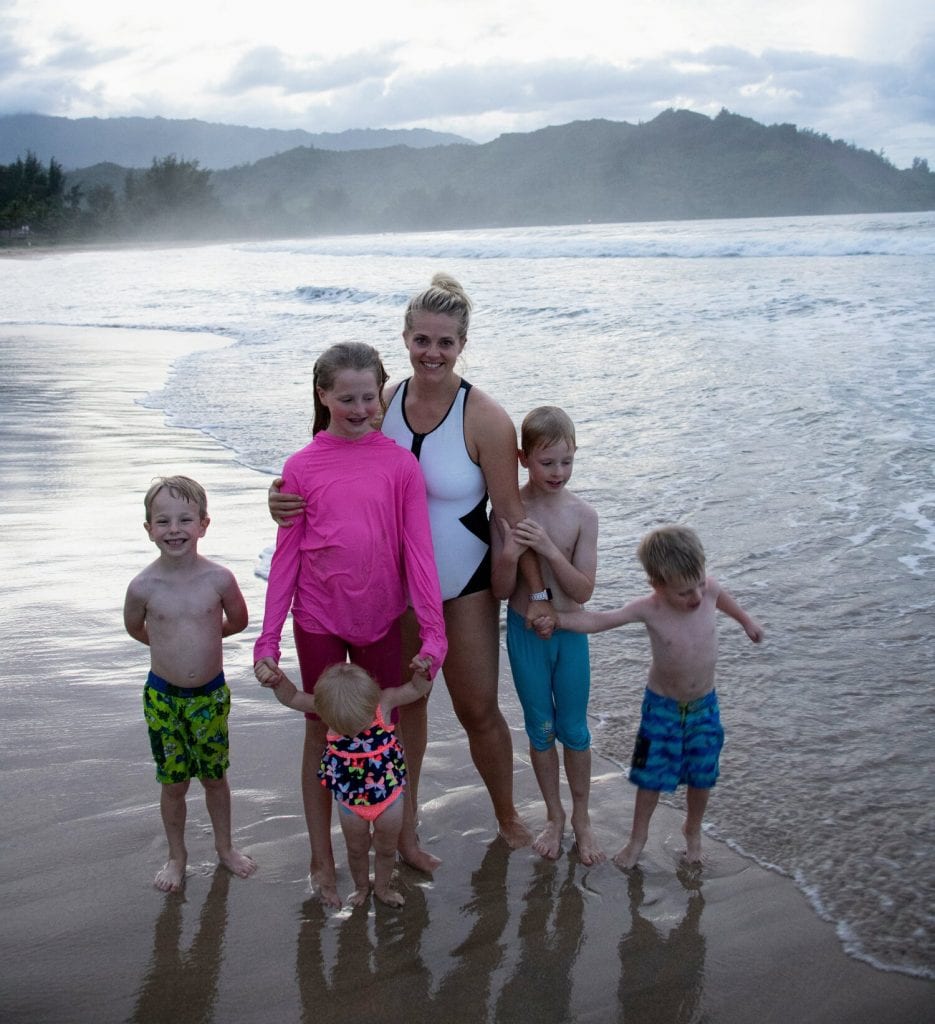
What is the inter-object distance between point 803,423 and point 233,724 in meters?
6.30

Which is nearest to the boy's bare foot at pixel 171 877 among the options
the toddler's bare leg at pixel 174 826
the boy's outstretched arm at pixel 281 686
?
the toddler's bare leg at pixel 174 826

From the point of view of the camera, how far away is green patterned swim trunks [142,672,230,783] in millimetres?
3168

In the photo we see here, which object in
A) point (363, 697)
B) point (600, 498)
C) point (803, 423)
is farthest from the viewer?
point (803, 423)

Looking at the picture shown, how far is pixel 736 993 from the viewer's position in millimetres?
2639

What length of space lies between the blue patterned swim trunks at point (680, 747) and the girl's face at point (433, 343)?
124 cm

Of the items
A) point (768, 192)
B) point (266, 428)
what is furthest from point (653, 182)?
point (266, 428)

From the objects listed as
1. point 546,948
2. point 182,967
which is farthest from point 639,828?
point 182,967

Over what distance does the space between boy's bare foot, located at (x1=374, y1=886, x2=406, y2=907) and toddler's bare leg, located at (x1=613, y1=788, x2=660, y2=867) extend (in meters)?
0.70

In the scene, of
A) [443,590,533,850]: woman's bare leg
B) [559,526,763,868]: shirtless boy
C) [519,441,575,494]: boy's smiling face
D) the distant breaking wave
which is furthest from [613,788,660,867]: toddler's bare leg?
the distant breaking wave

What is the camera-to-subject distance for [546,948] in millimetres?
2848

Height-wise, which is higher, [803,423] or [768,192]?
[768,192]

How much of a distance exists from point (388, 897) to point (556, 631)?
3.13 ft

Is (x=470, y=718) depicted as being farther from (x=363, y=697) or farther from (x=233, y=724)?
(x=233, y=724)

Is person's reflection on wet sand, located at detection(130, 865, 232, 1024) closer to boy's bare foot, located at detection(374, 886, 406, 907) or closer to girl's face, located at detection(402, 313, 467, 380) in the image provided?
boy's bare foot, located at detection(374, 886, 406, 907)
